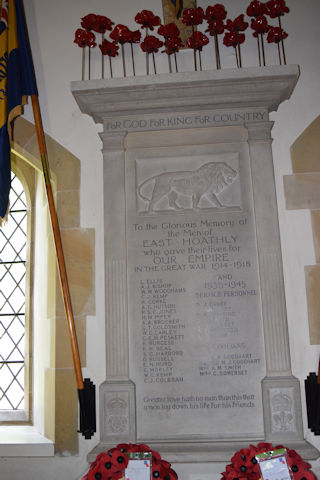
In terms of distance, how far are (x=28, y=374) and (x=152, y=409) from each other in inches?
42.3

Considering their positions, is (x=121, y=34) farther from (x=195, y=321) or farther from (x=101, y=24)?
(x=195, y=321)

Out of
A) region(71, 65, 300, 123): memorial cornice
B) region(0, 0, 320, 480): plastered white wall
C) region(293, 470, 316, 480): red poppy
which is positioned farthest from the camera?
region(71, 65, 300, 123): memorial cornice

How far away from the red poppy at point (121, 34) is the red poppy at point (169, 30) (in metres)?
0.24

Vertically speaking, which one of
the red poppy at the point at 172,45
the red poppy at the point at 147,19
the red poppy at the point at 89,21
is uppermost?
the red poppy at the point at 89,21

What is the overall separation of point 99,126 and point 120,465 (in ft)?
7.63

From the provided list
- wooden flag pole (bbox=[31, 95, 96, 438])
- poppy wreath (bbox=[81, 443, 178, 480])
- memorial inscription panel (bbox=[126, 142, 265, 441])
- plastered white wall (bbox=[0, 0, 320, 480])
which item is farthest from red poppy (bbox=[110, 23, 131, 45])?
poppy wreath (bbox=[81, 443, 178, 480])

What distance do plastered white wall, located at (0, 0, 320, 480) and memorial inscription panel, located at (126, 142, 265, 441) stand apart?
0.24m

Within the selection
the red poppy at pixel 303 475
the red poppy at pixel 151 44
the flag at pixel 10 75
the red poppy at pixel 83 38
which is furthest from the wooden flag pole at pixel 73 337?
the red poppy at pixel 303 475

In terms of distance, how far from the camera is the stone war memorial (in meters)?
3.17

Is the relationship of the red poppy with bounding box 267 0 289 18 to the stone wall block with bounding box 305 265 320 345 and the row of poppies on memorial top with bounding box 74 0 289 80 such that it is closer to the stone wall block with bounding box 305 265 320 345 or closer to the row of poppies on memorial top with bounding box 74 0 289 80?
the row of poppies on memorial top with bounding box 74 0 289 80

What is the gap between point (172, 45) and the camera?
11.8ft

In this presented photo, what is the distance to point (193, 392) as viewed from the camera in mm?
3197

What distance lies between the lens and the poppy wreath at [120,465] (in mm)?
2707

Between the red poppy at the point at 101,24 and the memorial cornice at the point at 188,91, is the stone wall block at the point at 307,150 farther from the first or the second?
the red poppy at the point at 101,24
